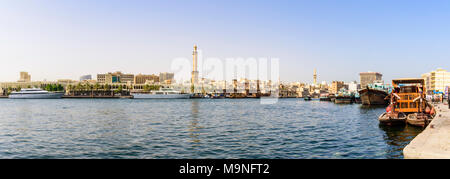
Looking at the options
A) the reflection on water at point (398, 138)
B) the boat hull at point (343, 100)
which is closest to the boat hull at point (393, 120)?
the reflection on water at point (398, 138)

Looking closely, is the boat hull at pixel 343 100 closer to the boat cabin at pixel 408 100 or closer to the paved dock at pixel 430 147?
the boat cabin at pixel 408 100

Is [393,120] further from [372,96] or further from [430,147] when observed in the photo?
[372,96]

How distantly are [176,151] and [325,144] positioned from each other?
31.7 feet

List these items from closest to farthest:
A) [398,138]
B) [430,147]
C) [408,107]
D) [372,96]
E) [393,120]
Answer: [430,147] → [398,138] → [393,120] → [408,107] → [372,96]

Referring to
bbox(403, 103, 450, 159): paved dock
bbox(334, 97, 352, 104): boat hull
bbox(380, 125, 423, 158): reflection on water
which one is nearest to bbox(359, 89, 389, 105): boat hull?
bbox(334, 97, 352, 104): boat hull

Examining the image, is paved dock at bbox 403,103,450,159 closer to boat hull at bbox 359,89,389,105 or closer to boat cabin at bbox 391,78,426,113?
boat cabin at bbox 391,78,426,113

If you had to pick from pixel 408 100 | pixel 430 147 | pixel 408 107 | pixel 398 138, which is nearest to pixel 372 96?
pixel 408 107
